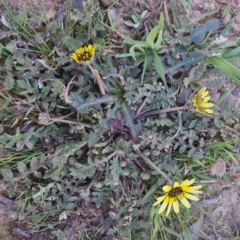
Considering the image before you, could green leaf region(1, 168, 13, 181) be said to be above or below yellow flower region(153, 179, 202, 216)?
above

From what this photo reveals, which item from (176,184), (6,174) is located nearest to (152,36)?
(176,184)

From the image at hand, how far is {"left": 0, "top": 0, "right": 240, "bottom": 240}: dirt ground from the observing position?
7.02 ft

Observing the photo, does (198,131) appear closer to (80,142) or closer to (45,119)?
(80,142)

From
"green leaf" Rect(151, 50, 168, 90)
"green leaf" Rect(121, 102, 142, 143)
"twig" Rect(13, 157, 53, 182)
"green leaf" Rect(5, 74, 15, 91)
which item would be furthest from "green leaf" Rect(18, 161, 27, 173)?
"green leaf" Rect(151, 50, 168, 90)

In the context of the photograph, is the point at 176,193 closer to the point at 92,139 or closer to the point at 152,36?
the point at 92,139

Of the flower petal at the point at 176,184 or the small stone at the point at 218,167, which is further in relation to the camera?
the small stone at the point at 218,167

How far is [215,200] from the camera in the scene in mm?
2287

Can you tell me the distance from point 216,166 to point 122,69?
0.74m

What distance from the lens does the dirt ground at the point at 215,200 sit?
2141 millimetres

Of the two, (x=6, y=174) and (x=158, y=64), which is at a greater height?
(x=158, y=64)

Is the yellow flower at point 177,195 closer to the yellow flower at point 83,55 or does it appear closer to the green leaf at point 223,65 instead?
the green leaf at point 223,65

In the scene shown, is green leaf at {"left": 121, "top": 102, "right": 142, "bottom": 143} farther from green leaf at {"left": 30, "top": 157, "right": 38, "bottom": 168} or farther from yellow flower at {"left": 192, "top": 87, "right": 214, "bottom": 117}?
green leaf at {"left": 30, "top": 157, "right": 38, "bottom": 168}

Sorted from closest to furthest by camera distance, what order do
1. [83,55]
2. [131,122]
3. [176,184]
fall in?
[83,55]
[176,184]
[131,122]

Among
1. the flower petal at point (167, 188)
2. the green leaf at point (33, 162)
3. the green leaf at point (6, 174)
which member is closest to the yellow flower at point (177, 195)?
the flower petal at point (167, 188)
